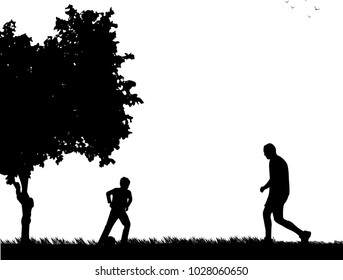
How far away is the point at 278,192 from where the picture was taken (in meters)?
23.0

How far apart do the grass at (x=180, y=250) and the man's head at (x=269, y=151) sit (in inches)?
104

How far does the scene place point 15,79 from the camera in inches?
1161

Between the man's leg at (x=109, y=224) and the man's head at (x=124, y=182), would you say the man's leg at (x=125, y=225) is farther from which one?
the man's head at (x=124, y=182)

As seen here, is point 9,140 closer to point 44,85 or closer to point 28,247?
point 44,85

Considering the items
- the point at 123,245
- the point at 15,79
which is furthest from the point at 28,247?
the point at 15,79

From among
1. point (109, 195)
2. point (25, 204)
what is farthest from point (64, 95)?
point (109, 195)

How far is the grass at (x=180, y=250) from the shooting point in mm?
21766

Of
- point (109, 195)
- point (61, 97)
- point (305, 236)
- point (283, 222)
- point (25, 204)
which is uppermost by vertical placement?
point (61, 97)

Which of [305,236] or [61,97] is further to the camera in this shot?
[61,97]

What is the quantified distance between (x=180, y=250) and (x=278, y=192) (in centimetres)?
331

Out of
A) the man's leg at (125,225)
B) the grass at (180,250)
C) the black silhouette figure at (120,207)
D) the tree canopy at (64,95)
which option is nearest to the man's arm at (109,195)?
the black silhouette figure at (120,207)

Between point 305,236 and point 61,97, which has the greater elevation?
point 61,97

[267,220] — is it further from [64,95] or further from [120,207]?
[64,95]

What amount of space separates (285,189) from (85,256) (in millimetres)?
Result: 6120
